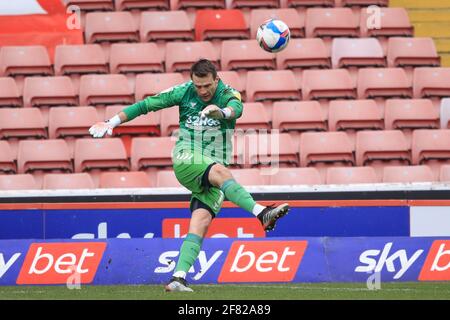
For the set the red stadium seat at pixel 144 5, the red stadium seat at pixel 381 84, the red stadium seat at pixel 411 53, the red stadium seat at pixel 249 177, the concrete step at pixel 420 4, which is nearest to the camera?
the red stadium seat at pixel 249 177

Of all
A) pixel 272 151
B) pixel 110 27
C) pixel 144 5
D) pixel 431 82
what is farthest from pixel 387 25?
pixel 110 27

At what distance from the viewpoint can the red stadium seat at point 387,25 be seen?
620 inches

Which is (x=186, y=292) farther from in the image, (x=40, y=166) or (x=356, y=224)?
(x=40, y=166)

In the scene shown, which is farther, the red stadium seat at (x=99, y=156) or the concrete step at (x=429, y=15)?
the concrete step at (x=429, y=15)

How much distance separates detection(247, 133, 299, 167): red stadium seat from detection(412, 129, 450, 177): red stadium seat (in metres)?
1.55

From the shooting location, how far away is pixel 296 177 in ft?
43.4

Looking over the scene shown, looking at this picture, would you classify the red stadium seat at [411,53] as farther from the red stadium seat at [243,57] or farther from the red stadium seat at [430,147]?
the red stadium seat at [243,57]

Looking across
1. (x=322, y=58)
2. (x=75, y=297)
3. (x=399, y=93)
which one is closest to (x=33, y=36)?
(x=322, y=58)

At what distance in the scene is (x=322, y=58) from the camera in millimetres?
15062

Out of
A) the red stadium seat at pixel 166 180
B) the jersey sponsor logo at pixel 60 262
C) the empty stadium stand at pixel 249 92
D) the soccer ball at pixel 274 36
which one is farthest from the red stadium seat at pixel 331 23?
the jersey sponsor logo at pixel 60 262

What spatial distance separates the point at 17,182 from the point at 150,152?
1616 mm

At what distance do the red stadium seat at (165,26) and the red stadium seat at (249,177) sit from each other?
295 cm

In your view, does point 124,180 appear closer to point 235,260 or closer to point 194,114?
point 235,260

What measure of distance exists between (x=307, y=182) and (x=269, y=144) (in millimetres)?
735
